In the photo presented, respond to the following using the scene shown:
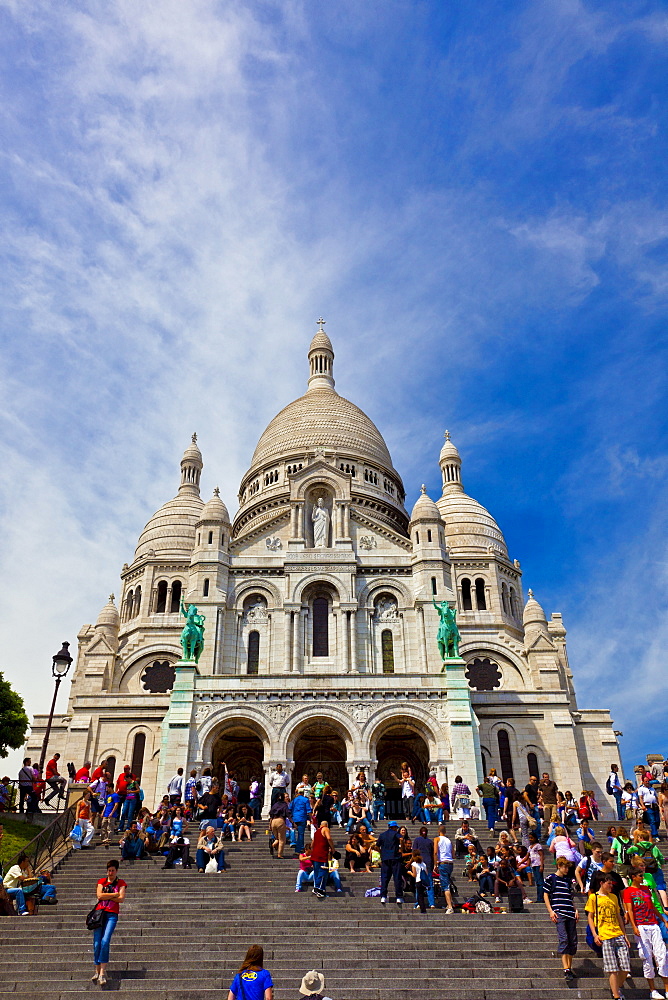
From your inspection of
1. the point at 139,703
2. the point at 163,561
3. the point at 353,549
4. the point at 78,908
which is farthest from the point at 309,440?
the point at 78,908

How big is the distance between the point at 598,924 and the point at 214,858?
33.8 ft

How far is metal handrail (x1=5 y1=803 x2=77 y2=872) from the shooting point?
20.3 meters

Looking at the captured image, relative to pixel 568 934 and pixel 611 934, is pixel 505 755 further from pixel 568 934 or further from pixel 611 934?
pixel 611 934

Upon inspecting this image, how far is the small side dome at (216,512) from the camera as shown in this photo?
41.2 metres

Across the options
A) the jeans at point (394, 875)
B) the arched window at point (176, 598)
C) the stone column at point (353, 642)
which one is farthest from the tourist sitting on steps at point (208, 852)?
the arched window at point (176, 598)

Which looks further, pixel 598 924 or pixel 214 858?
pixel 214 858

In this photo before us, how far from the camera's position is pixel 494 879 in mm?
→ 18391

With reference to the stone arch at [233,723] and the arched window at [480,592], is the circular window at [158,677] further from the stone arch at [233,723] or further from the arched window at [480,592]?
the arched window at [480,592]

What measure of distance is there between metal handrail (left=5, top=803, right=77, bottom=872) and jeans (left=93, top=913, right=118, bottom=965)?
5.80m

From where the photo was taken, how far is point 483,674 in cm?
4662

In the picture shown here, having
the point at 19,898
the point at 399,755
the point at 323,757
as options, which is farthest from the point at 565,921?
the point at 399,755

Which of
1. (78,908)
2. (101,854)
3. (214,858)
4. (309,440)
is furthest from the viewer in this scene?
(309,440)

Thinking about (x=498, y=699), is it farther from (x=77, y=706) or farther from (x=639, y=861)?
(x=639, y=861)

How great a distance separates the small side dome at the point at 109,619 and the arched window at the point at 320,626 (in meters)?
14.7
